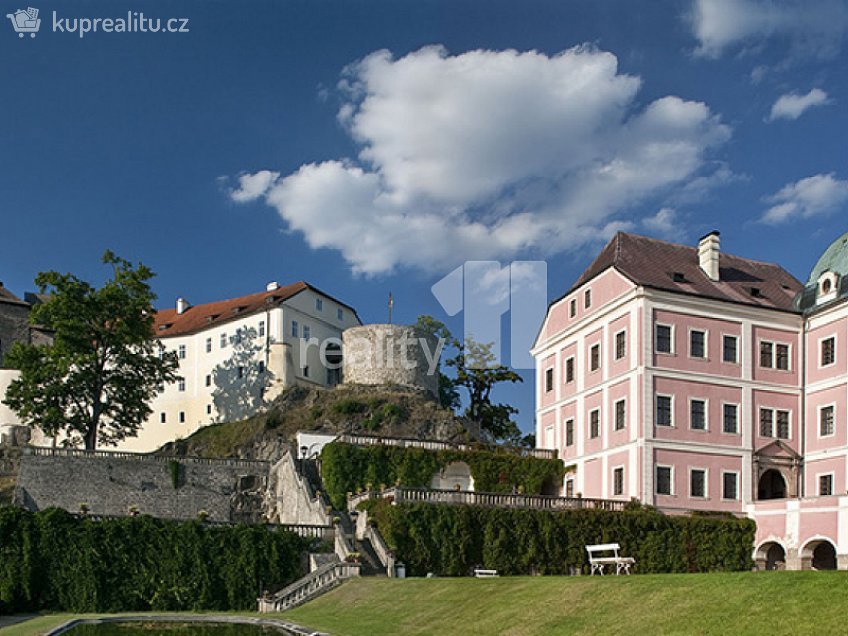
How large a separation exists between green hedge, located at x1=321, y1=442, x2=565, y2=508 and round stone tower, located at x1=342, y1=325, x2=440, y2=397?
2818 centimetres

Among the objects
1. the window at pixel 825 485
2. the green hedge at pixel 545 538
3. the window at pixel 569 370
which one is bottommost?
the green hedge at pixel 545 538

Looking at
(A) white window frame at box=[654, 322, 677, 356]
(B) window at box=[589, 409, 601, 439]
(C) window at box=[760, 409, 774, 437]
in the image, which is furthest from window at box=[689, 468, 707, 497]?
(A) white window frame at box=[654, 322, 677, 356]

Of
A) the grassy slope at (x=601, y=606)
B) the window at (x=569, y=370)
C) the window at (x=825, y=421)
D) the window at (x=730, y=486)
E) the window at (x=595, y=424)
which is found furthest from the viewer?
the window at (x=569, y=370)

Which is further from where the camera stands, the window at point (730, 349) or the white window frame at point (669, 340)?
the window at point (730, 349)

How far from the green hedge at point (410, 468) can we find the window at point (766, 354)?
36.1ft

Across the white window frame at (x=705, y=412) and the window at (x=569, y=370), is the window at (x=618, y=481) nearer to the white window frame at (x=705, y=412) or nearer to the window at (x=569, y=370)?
the white window frame at (x=705, y=412)

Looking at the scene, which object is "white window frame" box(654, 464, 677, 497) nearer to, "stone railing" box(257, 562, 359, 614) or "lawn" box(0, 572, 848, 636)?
"stone railing" box(257, 562, 359, 614)

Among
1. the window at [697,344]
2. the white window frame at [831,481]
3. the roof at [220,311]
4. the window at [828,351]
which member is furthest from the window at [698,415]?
the roof at [220,311]

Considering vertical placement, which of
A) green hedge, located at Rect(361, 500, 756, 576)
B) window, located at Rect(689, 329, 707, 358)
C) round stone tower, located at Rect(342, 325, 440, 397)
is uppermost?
round stone tower, located at Rect(342, 325, 440, 397)

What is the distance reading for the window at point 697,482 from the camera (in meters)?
41.6

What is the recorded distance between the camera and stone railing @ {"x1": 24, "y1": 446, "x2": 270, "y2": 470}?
47250 mm

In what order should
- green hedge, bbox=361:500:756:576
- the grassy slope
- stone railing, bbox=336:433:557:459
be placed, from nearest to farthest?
the grassy slope, green hedge, bbox=361:500:756:576, stone railing, bbox=336:433:557:459

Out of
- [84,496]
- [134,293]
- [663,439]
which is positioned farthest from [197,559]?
[134,293]

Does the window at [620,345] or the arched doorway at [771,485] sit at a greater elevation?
the window at [620,345]
